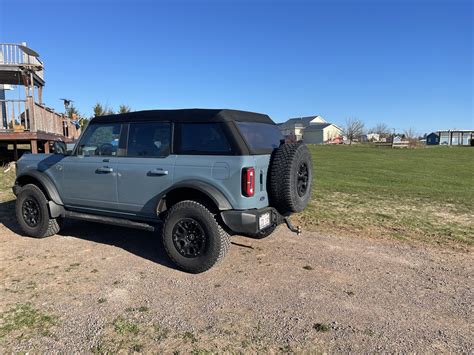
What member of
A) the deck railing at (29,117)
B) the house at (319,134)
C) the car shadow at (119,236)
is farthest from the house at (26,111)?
the house at (319,134)

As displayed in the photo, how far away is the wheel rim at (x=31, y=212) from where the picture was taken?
19.2ft

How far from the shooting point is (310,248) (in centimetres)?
535

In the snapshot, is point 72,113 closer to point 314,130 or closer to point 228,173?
point 228,173

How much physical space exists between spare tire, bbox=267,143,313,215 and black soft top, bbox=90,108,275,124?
633mm

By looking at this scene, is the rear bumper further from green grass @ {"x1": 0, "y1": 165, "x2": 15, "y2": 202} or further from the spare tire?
green grass @ {"x1": 0, "y1": 165, "x2": 15, "y2": 202}

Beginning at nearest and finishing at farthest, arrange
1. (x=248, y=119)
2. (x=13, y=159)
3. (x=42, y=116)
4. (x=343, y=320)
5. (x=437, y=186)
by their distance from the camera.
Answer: (x=343, y=320), (x=248, y=119), (x=437, y=186), (x=42, y=116), (x=13, y=159)

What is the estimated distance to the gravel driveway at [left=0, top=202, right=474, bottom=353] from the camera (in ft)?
10.1

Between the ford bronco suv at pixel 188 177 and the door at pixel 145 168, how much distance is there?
0.5 inches

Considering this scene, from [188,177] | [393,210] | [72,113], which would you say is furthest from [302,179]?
[72,113]

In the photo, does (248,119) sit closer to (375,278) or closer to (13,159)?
(375,278)

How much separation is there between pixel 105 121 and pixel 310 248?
10.8 ft

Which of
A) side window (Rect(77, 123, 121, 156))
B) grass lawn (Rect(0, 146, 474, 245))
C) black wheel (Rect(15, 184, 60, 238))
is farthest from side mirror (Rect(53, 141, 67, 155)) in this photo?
grass lawn (Rect(0, 146, 474, 245))

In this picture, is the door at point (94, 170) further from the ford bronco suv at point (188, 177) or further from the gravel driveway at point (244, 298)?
the gravel driveway at point (244, 298)

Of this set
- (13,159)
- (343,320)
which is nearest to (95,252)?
(343,320)
